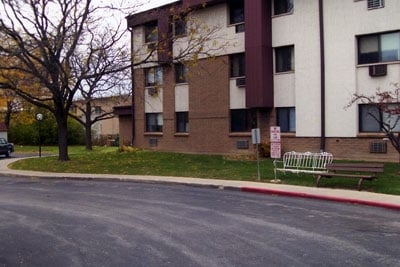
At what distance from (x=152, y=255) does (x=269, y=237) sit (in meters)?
2.13

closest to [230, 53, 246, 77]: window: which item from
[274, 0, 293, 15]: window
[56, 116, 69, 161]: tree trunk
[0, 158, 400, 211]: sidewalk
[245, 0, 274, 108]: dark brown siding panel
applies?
[245, 0, 274, 108]: dark brown siding panel

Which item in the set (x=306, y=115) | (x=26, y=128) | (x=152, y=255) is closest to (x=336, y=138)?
(x=306, y=115)

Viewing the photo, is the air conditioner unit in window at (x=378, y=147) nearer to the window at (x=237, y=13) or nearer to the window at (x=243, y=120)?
the window at (x=243, y=120)

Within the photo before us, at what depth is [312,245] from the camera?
308 inches

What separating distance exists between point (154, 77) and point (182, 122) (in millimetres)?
3915

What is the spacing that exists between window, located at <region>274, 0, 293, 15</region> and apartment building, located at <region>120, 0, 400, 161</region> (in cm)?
5

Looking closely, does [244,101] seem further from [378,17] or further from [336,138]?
[378,17]

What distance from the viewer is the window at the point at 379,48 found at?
70.8 ft

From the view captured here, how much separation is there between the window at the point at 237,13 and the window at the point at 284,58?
271cm

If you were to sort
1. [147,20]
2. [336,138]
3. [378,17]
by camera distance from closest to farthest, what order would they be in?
[378,17] → [336,138] → [147,20]

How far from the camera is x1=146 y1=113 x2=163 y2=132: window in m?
32.8

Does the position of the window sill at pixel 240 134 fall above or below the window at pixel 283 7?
below

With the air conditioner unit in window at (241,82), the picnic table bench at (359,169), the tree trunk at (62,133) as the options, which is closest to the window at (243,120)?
the air conditioner unit in window at (241,82)

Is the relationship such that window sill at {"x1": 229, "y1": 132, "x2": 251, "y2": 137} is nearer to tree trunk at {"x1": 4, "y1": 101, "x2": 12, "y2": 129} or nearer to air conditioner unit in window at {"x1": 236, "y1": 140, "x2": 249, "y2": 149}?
air conditioner unit in window at {"x1": 236, "y1": 140, "x2": 249, "y2": 149}
